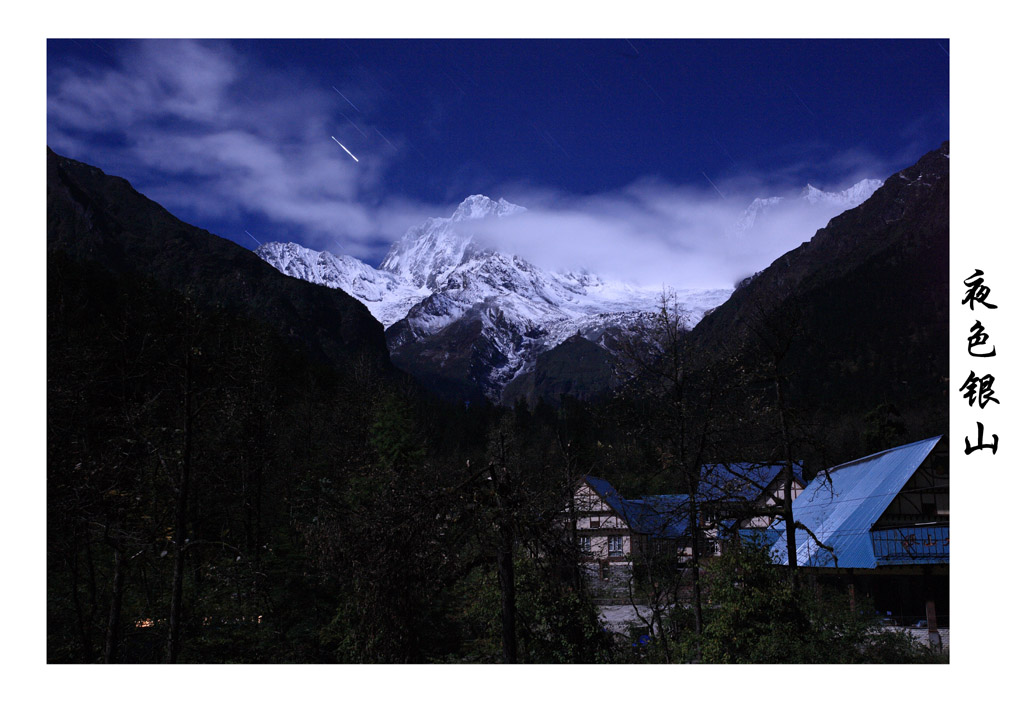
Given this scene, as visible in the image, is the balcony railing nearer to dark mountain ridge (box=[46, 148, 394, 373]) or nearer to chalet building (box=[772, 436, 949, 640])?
chalet building (box=[772, 436, 949, 640])

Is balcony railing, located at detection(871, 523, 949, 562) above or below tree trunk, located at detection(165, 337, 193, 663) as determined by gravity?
below

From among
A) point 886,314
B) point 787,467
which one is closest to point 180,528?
point 787,467

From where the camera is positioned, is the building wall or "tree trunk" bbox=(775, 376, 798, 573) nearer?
"tree trunk" bbox=(775, 376, 798, 573)

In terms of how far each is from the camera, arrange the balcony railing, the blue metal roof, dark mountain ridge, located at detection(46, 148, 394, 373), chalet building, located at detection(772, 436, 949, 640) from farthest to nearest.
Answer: dark mountain ridge, located at detection(46, 148, 394, 373), the blue metal roof, chalet building, located at detection(772, 436, 949, 640), the balcony railing

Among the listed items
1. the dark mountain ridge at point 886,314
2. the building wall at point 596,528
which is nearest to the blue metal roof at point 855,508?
the building wall at point 596,528

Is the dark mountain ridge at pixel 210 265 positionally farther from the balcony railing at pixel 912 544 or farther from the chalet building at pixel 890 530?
the balcony railing at pixel 912 544

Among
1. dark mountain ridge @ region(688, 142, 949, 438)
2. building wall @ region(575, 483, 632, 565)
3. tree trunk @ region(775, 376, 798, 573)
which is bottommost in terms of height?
building wall @ region(575, 483, 632, 565)

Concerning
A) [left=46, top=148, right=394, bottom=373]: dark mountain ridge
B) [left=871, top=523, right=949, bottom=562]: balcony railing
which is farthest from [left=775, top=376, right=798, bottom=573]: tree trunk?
[left=46, top=148, right=394, bottom=373]: dark mountain ridge

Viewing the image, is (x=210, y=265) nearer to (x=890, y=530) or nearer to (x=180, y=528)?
(x=180, y=528)

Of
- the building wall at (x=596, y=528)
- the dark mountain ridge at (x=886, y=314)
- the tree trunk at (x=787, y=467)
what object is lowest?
the building wall at (x=596, y=528)
